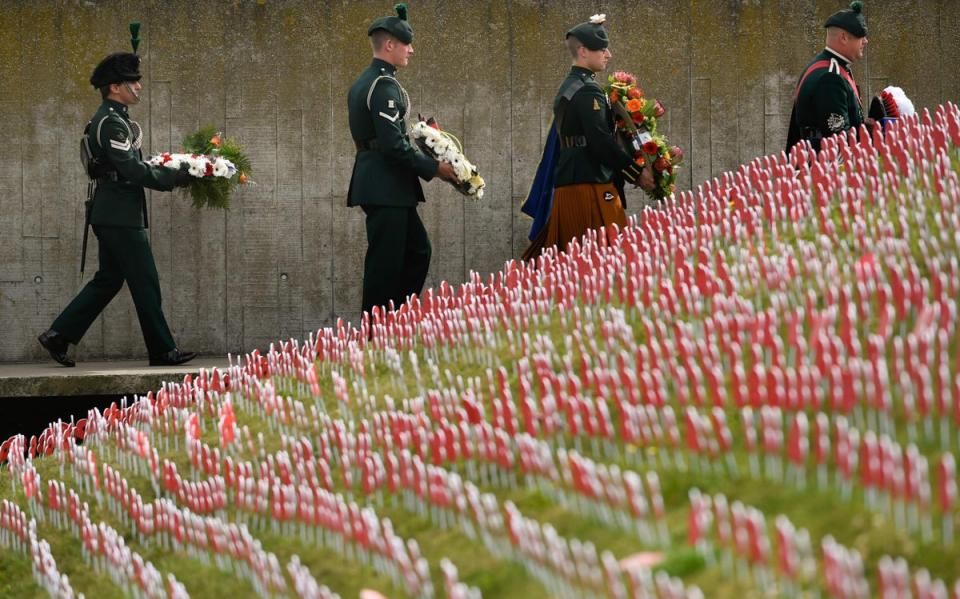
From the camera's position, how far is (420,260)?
29.4 ft

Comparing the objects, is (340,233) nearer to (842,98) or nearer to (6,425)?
(6,425)

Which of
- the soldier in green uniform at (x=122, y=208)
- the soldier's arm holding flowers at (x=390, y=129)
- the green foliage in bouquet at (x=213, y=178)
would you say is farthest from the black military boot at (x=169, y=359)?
the soldier's arm holding flowers at (x=390, y=129)

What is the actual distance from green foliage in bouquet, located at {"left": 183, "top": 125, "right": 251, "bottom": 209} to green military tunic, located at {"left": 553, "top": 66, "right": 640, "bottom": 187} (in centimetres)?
244

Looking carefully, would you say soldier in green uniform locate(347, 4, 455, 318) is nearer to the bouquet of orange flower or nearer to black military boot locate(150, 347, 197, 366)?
the bouquet of orange flower

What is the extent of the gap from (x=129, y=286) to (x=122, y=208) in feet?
1.81

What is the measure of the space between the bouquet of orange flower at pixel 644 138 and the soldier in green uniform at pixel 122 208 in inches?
122

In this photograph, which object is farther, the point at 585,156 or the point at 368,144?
the point at 585,156

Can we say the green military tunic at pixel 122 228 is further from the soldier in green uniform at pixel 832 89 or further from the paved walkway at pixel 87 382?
the soldier in green uniform at pixel 832 89

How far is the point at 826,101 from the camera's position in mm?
8375

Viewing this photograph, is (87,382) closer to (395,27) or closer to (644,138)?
(395,27)

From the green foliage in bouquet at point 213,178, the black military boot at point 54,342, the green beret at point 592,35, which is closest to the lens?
the green beret at point 592,35

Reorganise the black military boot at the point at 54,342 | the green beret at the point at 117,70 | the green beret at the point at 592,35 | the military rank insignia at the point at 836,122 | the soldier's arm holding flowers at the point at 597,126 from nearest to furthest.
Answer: the military rank insignia at the point at 836,122 < the soldier's arm holding flowers at the point at 597,126 < the green beret at the point at 592,35 < the green beret at the point at 117,70 < the black military boot at the point at 54,342

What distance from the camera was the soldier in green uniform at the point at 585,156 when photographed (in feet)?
29.3

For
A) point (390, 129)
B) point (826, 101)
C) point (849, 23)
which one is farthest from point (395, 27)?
point (849, 23)
